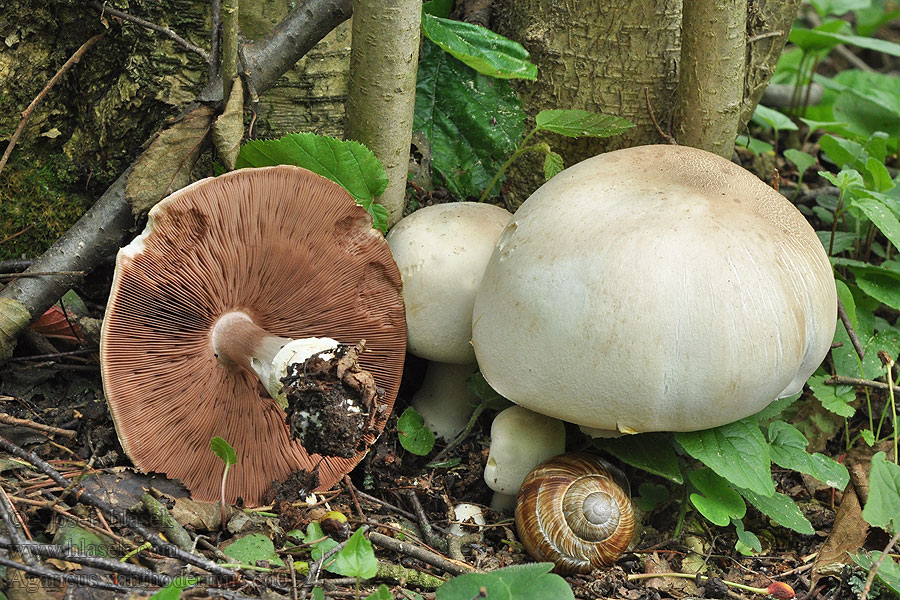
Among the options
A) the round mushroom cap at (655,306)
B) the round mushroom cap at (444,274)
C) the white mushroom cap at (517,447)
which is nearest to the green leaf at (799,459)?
the round mushroom cap at (655,306)

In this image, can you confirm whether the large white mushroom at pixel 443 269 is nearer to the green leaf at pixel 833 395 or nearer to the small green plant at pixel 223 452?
the small green plant at pixel 223 452

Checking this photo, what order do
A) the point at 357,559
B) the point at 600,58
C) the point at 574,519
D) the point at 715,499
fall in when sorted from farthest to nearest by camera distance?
the point at 600,58 → the point at 715,499 → the point at 574,519 → the point at 357,559

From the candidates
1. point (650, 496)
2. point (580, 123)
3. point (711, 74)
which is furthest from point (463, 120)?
point (650, 496)

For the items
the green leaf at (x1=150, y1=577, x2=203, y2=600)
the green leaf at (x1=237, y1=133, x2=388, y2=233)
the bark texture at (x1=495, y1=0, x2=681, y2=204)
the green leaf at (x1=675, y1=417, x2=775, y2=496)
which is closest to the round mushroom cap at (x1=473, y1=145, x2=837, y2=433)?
the green leaf at (x1=675, y1=417, x2=775, y2=496)

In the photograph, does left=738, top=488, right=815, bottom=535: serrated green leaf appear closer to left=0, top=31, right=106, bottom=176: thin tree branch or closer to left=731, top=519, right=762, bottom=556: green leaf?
A: left=731, top=519, right=762, bottom=556: green leaf

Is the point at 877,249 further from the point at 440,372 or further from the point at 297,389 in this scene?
the point at 297,389

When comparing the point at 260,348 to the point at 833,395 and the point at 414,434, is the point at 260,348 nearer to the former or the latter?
the point at 414,434
